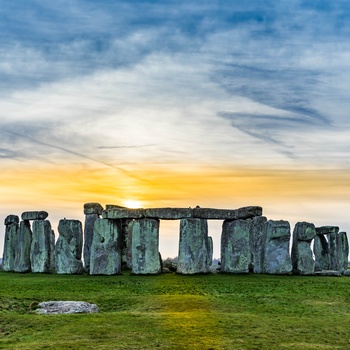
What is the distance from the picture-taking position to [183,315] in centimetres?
1677

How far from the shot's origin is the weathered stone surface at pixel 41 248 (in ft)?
105

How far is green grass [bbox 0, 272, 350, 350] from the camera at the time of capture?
13734 millimetres

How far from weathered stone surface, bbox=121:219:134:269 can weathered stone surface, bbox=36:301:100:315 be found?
1571 cm

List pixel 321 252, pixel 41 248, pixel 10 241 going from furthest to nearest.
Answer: pixel 321 252
pixel 10 241
pixel 41 248

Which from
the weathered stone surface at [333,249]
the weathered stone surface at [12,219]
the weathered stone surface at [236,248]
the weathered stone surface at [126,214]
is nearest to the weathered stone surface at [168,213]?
the weathered stone surface at [126,214]

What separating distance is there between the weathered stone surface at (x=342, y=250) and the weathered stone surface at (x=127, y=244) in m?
11.5

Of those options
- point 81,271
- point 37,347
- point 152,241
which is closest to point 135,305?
point 37,347

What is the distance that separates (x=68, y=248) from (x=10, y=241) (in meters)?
5.14

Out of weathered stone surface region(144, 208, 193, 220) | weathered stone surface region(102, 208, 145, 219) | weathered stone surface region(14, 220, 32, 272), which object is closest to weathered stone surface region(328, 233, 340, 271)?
weathered stone surface region(144, 208, 193, 220)

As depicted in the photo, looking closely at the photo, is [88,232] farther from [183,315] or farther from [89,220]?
[183,315]

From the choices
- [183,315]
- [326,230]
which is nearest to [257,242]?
[326,230]

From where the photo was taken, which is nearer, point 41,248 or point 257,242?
Result: point 257,242

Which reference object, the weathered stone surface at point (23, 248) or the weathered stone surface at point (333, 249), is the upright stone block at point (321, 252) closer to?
the weathered stone surface at point (333, 249)

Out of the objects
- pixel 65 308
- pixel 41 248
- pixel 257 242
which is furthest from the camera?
pixel 41 248
